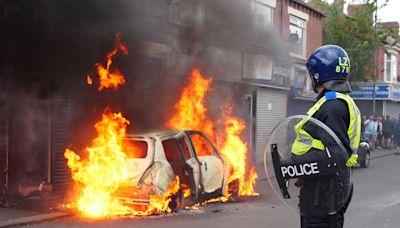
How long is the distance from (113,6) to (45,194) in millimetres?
3426

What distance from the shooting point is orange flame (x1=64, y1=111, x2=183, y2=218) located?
756cm

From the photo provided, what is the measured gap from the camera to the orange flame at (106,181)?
24.8 feet

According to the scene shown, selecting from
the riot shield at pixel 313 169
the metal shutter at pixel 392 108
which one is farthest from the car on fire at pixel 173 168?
the metal shutter at pixel 392 108

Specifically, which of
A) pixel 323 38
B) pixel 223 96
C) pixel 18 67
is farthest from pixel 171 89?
pixel 323 38

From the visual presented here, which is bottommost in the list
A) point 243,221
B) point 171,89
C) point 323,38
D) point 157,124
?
point 243,221

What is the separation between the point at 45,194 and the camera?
29.8 ft

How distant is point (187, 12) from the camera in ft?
32.9

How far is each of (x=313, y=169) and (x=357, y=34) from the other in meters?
20.3

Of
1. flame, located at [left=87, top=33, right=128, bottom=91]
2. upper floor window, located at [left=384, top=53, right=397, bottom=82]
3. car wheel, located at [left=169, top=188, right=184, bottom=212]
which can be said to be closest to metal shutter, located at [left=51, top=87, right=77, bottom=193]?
flame, located at [left=87, top=33, right=128, bottom=91]

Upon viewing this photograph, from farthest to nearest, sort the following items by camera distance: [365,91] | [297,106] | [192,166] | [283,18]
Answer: [365,91] → [297,106] → [283,18] → [192,166]

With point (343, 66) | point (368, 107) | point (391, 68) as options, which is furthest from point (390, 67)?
point (343, 66)

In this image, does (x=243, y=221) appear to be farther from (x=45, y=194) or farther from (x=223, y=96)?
(x=223, y=96)

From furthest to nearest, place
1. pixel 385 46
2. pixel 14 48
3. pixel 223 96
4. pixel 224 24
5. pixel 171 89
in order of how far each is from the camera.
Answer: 1. pixel 385 46
2. pixel 223 96
3. pixel 171 89
4. pixel 224 24
5. pixel 14 48

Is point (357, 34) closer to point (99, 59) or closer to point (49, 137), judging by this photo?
point (99, 59)
